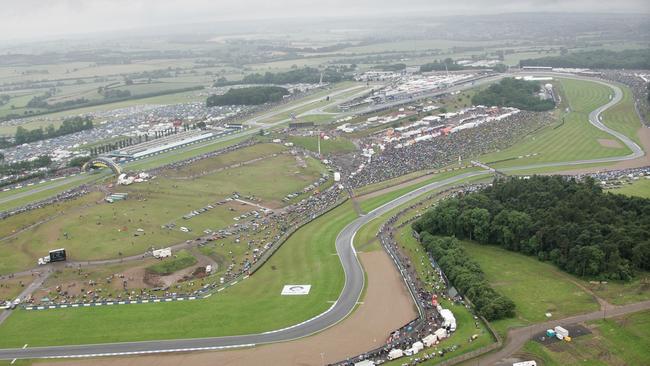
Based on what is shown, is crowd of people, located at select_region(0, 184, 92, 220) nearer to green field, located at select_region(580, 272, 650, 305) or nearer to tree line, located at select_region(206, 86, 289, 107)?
green field, located at select_region(580, 272, 650, 305)

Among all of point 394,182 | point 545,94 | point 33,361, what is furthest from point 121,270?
point 545,94

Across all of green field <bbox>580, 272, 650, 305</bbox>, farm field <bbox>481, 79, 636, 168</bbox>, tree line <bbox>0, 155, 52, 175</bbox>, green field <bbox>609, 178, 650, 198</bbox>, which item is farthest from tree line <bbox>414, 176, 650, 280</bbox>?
tree line <bbox>0, 155, 52, 175</bbox>

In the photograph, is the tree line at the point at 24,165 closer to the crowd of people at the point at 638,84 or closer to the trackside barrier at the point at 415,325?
the trackside barrier at the point at 415,325

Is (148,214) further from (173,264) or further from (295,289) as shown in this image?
(295,289)

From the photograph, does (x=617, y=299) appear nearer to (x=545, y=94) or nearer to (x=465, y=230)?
(x=465, y=230)

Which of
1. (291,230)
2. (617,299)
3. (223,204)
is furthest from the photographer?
(223,204)

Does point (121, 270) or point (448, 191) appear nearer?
point (121, 270)
